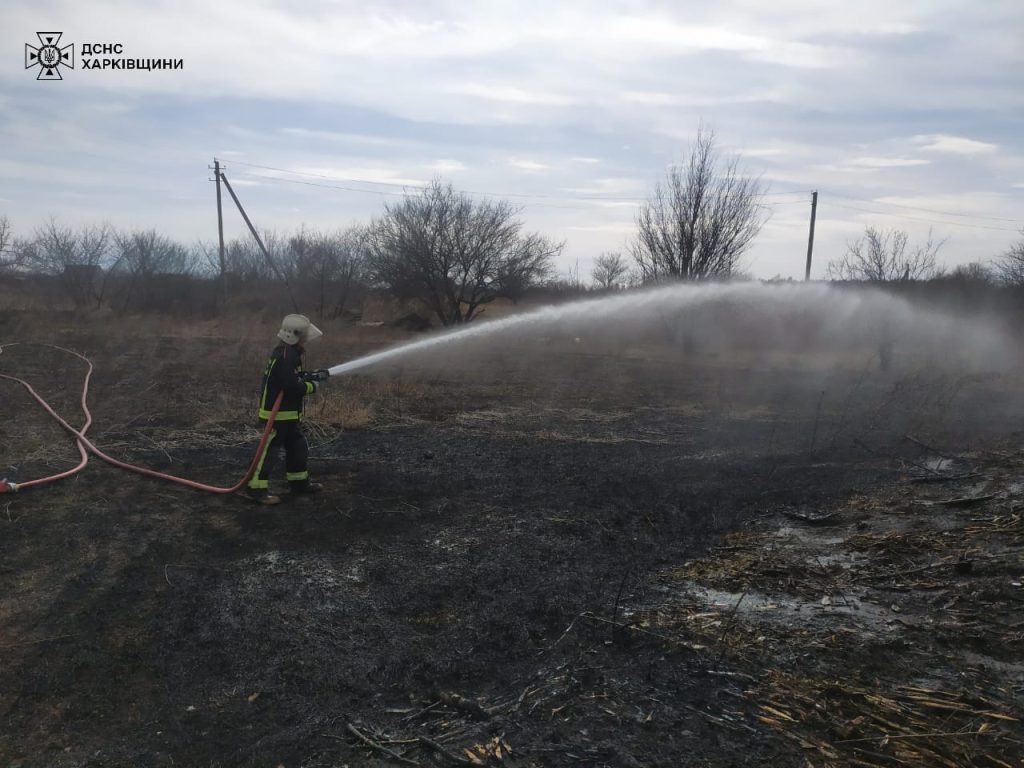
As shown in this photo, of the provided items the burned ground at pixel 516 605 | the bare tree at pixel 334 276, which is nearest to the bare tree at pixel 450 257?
the bare tree at pixel 334 276

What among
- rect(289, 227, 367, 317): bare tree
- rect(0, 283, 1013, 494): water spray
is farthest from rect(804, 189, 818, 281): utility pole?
rect(289, 227, 367, 317): bare tree

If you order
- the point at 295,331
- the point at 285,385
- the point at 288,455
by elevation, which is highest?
the point at 295,331

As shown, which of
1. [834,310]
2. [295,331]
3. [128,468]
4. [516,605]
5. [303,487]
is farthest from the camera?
[834,310]

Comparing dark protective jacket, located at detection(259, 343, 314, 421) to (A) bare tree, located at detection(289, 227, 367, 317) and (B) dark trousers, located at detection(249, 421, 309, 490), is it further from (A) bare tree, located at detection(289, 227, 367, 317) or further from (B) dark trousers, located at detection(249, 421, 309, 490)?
(A) bare tree, located at detection(289, 227, 367, 317)

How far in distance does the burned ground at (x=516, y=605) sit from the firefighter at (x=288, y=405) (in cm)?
32

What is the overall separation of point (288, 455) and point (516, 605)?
336 centimetres

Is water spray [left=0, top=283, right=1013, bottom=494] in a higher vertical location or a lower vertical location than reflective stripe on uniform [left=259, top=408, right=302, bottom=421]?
higher

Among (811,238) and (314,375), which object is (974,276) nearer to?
(811,238)

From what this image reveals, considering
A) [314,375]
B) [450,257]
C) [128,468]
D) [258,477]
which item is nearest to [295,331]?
[314,375]

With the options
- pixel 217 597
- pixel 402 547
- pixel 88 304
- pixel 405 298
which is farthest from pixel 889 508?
pixel 88 304

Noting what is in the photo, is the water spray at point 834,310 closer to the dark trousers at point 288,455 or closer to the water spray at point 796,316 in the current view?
the water spray at point 796,316

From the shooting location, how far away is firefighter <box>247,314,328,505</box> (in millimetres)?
6723

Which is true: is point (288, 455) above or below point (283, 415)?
below

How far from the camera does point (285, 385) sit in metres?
6.73
